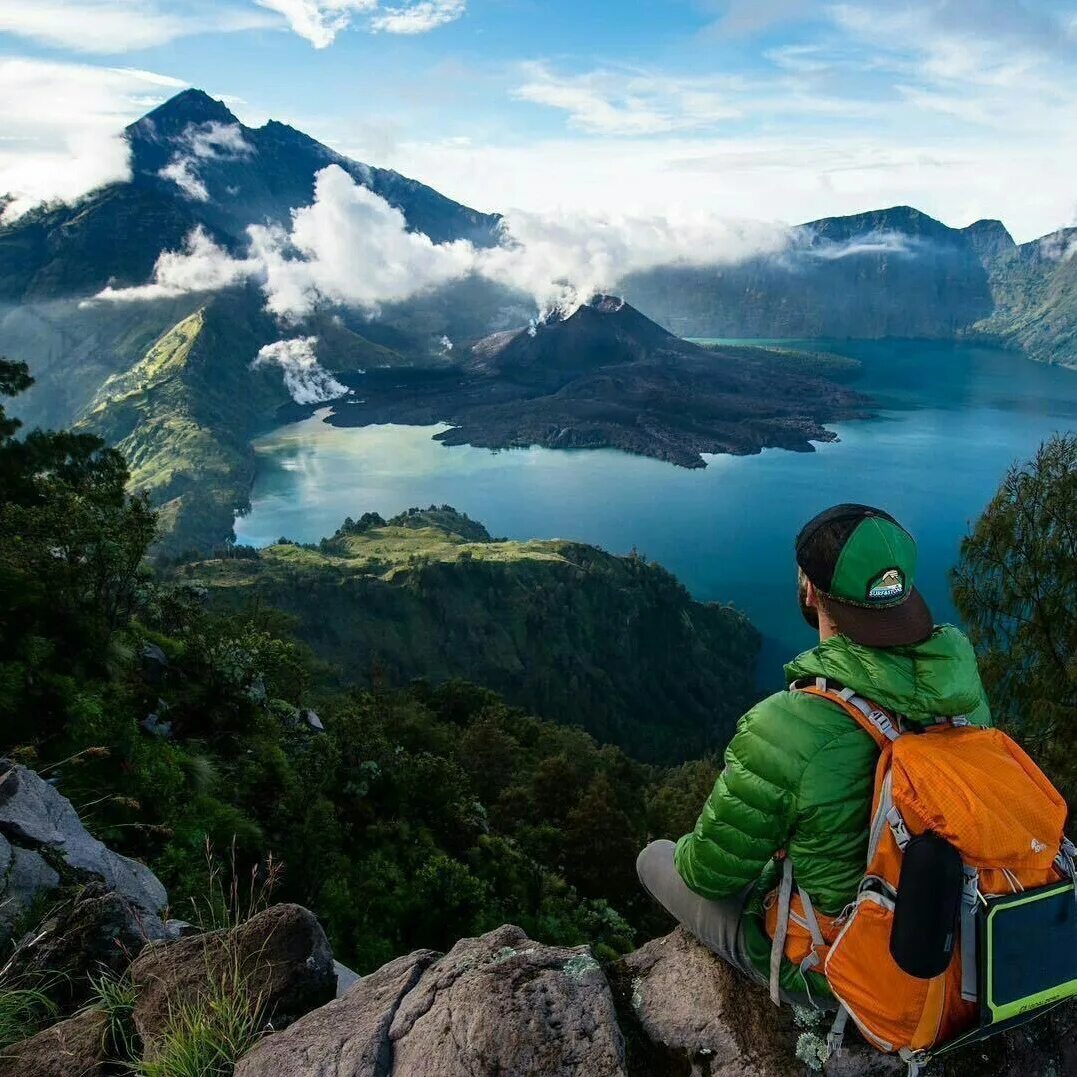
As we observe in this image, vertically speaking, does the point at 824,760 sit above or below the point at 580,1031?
above

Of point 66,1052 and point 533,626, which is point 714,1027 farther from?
point 533,626

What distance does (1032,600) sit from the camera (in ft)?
38.7

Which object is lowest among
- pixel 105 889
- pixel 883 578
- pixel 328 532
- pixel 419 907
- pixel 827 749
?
pixel 328 532

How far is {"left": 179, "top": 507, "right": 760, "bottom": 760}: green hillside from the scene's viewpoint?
97.3 meters

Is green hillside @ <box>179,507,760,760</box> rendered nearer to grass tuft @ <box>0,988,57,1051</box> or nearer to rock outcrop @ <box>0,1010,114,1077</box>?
grass tuft @ <box>0,988,57,1051</box>

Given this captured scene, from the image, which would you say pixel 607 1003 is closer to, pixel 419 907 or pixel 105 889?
pixel 105 889

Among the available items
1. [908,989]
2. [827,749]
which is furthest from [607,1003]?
[827,749]

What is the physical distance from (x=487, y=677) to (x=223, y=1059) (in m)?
104

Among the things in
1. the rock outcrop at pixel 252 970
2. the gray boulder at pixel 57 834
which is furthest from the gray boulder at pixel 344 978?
the gray boulder at pixel 57 834

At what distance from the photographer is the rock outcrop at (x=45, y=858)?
4.60 meters

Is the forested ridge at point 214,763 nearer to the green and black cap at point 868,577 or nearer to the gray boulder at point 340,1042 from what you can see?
the gray boulder at point 340,1042

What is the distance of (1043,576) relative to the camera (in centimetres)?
1164

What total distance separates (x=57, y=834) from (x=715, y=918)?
4638 millimetres

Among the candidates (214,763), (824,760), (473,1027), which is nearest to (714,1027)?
(473,1027)
